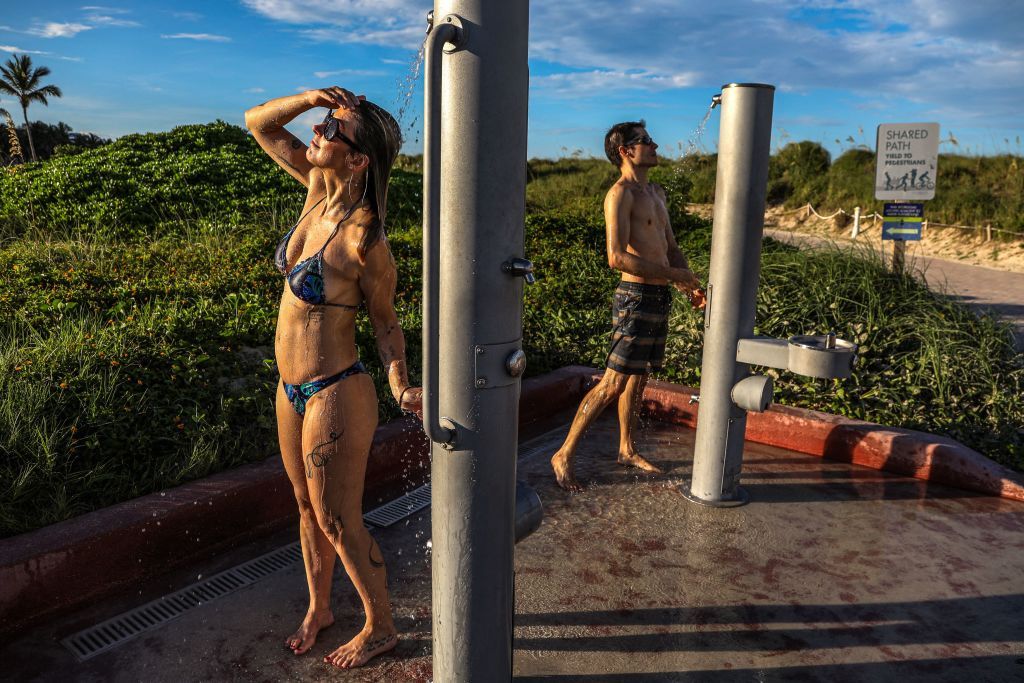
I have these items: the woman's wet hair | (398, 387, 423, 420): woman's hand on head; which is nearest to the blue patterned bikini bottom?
(398, 387, 423, 420): woman's hand on head

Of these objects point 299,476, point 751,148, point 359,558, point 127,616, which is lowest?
point 127,616

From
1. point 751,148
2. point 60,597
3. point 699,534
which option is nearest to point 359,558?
point 60,597

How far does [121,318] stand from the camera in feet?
18.4

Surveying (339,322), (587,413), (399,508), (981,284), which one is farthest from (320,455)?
(981,284)

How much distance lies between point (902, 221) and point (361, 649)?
714 centimetres

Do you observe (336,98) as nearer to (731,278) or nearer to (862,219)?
(731,278)

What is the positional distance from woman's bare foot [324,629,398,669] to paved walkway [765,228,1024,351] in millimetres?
6431

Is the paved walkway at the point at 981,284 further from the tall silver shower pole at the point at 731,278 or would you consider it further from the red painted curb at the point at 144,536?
the red painted curb at the point at 144,536

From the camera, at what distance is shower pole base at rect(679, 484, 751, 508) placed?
4.21 metres

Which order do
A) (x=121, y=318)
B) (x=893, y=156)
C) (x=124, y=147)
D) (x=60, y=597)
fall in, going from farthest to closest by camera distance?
1. (x=124, y=147)
2. (x=893, y=156)
3. (x=121, y=318)
4. (x=60, y=597)

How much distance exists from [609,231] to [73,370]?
304cm

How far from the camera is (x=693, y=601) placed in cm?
327

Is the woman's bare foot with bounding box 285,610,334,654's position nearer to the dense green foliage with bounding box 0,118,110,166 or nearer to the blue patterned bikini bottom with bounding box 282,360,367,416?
the blue patterned bikini bottom with bounding box 282,360,367,416

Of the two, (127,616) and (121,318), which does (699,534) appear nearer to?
(127,616)
